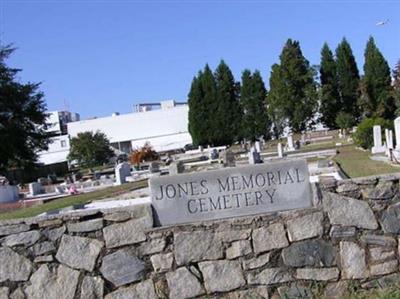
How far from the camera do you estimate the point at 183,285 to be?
4.77m

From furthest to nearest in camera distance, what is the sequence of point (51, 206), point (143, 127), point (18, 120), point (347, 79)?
1. point (143, 127)
2. point (347, 79)
3. point (18, 120)
4. point (51, 206)

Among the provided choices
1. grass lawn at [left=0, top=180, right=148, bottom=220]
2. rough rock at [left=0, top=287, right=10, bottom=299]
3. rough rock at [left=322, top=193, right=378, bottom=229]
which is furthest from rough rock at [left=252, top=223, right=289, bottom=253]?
grass lawn at [left=0, top=180, right=148, bottom=220]

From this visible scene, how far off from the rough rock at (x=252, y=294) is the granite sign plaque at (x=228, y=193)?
646 mm

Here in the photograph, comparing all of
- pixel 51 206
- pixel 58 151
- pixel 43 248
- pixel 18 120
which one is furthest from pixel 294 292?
pixel 58 151

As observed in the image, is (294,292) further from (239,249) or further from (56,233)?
(56,233)

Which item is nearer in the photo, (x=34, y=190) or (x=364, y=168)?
(x=364, y=168)

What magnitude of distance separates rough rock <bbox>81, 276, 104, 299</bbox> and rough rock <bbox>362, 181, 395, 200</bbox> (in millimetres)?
2409

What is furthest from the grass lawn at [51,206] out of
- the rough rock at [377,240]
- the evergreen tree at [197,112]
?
the evergreen tree at [197,112]

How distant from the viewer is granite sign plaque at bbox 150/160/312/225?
489cm

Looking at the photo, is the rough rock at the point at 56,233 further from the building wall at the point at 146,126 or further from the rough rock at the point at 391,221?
the building wall at the point at 146,126

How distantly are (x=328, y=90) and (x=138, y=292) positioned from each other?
73560 millimetres

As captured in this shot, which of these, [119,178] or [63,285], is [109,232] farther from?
[119,178]

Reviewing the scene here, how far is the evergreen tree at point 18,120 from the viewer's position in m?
42.8

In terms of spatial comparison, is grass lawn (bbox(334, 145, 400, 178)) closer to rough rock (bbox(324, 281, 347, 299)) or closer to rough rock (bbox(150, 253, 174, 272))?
rough rock (bbox(324, 281, 347, 299))
